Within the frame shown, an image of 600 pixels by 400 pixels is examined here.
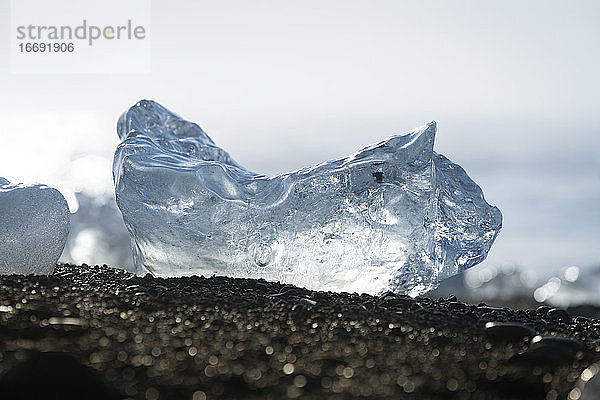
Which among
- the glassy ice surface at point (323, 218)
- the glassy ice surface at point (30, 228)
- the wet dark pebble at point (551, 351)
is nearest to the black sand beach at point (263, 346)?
the wet dark pebble at point (551, 351)

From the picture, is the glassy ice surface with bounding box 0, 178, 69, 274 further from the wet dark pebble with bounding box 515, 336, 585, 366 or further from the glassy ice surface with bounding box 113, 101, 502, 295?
the wet dark pebble with bounding box 515, 336, 585, 366

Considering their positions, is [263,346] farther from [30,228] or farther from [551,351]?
[30,228]

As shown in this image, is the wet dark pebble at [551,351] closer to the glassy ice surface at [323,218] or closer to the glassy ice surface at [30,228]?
the glassy ice surface at [323,218]

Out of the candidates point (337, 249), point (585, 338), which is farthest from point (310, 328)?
point (337, 249)

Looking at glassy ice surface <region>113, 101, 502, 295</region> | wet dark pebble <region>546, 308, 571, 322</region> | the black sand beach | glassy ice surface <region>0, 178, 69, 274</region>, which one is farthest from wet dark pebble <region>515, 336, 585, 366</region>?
glassy ice surface <region>0, 178, 69, 274</region>

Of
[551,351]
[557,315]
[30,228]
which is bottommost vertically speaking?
[557,315]

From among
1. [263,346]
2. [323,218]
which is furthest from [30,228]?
[263,346]
